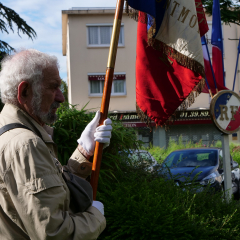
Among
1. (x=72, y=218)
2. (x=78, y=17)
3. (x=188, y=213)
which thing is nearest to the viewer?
(x=72, y=218)

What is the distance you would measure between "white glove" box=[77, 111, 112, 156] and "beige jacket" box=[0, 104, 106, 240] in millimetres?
745

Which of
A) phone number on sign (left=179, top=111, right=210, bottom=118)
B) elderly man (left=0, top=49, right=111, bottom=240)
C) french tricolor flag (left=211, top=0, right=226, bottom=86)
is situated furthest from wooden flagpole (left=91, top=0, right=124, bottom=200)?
phone number on sign (left=179, top=111, right=210, bottom=118)

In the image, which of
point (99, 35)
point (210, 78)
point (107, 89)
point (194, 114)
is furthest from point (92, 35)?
point (107, 89)

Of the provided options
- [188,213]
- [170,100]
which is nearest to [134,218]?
[188,213]

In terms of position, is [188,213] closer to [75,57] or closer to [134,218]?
[134,218]

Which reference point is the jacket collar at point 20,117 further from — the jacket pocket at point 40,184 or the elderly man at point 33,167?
the jacket pocket at point 40,184

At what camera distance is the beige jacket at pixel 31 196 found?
136cm

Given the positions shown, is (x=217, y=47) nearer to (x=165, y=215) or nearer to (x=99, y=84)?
(x=165, y=215)

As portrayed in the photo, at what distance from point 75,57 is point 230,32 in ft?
32.1

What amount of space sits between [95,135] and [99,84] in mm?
17696

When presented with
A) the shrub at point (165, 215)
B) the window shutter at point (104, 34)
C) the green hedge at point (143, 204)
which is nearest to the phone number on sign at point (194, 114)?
the window shutter at point (104, 34)

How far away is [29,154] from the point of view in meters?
1.39

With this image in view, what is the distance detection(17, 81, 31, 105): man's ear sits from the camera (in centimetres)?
168

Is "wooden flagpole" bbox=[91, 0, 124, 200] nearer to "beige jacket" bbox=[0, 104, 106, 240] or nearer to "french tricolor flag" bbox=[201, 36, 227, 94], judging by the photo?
"beige jacket" bbox=[0, 104, 106, 240]
